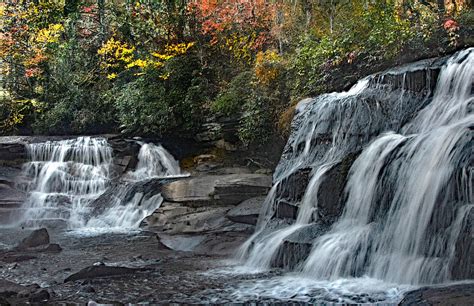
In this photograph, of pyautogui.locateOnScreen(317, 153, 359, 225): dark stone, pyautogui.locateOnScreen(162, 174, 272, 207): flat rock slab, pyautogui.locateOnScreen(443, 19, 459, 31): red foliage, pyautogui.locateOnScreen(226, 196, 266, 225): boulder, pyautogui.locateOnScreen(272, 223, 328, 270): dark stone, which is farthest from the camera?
pyautogui.locateOnScreen(162, 174, 272, 207): flat rock slab

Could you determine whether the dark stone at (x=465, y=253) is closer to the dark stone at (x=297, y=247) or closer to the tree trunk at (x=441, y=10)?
the dark stone at (x=297, y=247)

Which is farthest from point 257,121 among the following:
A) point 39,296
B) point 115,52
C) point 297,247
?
point 115,52

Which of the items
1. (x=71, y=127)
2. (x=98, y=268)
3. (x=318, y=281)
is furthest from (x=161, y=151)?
(x=318, y=281)

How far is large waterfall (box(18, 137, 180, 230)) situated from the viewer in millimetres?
14523

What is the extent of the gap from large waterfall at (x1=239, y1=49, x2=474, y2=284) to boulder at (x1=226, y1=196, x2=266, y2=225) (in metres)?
0.55

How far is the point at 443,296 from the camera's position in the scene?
5078mm

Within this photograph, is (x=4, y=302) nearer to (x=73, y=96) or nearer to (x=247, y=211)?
(x=247, y=211)

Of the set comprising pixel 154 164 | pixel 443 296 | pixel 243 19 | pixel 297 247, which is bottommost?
pixel 297 247

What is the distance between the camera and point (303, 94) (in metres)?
14.1

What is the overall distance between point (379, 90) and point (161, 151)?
10174 mm

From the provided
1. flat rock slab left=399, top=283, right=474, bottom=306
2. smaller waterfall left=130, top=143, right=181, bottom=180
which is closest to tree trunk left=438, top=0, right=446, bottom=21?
flat rock slab left=399, top=283, right=474, bottom=306

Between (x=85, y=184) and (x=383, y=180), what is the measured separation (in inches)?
476

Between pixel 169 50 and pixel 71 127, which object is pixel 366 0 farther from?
pixel 71 127

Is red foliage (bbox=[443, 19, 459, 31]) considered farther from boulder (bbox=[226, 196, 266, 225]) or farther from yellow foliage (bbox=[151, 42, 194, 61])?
yellow foliage (bbox=[151, 42, 194, 61])
